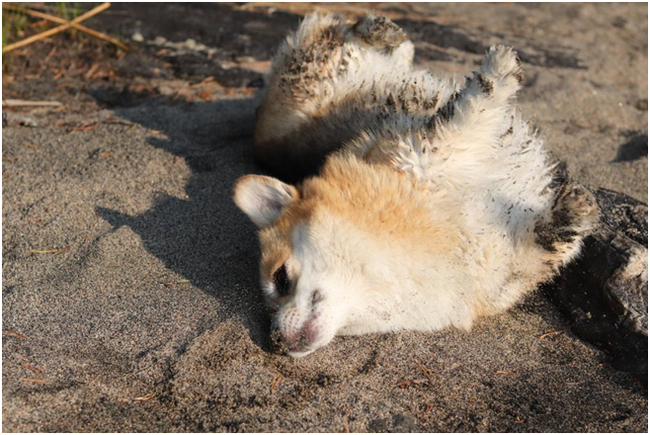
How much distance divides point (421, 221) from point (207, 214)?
1650 millimetres

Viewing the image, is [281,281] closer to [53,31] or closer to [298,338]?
[298,338]

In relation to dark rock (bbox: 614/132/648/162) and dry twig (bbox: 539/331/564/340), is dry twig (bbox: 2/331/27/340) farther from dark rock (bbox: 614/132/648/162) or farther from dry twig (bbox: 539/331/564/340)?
dark rock (bbox: 614/132/648/162)

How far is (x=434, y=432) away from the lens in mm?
2965

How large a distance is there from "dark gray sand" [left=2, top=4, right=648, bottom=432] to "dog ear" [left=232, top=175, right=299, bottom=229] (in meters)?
0.39

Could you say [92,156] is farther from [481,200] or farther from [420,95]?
[481,200]

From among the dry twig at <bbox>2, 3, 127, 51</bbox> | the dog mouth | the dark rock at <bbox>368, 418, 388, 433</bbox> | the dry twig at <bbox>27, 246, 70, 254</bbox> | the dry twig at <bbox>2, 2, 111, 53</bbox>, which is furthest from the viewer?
the dry twig at <bbox>2, 3, 127, 51</bbox>

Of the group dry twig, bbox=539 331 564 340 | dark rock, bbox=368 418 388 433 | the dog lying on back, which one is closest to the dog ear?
the dog lying on back

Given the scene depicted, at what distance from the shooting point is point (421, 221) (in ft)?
10.9

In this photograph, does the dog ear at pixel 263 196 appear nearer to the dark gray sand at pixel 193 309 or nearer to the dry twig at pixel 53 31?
the dark gray sand at pixel 193 309

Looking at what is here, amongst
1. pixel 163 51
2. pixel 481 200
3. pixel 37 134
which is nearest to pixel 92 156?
pixel 37 134

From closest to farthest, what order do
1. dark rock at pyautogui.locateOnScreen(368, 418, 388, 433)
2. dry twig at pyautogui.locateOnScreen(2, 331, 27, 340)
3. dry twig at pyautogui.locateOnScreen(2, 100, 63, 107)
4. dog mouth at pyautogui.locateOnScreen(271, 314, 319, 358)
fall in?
1. dark rock at pyautogui.locateOnScreen(368, 418, 388, 433)
2. dog mouth at pyautogui.locateOnScreen(271, 314, 319, 358)
3. dry twig at pyautogui.locateOnScreen(2, 331, 27, 340)
4. dry twig at pyautogui.locateOnScreen(2, 100, 63, 107)

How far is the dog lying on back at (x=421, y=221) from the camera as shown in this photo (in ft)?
10.6

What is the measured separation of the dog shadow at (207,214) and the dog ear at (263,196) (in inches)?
15.5

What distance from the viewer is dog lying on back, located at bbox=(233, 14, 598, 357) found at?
323 cm
